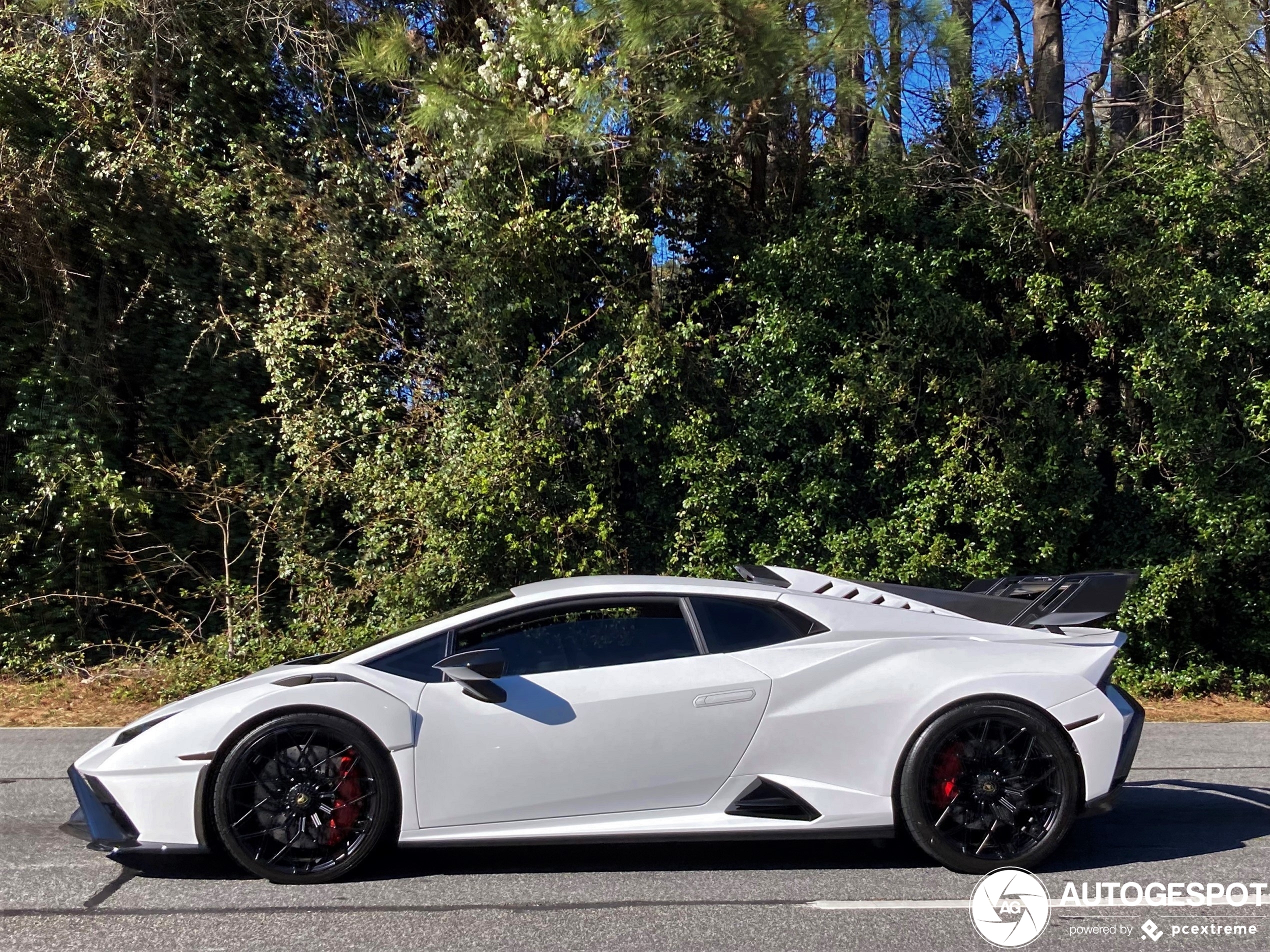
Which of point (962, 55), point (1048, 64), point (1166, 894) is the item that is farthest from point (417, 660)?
point (1048, 64)

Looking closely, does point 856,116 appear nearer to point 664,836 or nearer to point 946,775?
point 946,775

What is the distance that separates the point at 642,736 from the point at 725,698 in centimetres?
39

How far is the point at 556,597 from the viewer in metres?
4.79

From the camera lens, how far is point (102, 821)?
4.36m

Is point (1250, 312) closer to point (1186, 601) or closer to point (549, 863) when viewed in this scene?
point (1186, 601)

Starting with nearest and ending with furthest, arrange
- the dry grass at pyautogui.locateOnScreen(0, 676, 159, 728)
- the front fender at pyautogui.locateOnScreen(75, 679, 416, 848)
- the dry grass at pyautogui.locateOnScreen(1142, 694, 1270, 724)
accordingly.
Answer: the front fender at pyautogui.locateOnScreen(75, 679, 416, 848)
the dry grass at pyautogui.locateOnScreen(0, 676, 159, 728)
the dry grass at pyautogui.locateOnScreen(1142, 694, 1270, 724)

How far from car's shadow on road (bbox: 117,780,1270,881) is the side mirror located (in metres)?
0.64

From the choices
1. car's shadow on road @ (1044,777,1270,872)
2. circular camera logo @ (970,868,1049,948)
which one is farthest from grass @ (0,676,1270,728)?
circular camera logo @ (970,868,1049,948)

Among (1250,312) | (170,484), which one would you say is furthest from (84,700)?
(1250,312)

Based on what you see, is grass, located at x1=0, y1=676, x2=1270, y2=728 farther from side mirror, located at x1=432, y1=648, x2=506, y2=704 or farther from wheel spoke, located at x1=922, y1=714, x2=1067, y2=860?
side mirror, located at x1=432, y1=648, x2=506, y2=704

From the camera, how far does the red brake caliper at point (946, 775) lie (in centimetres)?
451

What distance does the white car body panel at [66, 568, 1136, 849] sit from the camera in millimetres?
4387

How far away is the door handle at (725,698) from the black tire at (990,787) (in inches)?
28.6

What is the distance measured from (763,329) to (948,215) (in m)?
2.18
